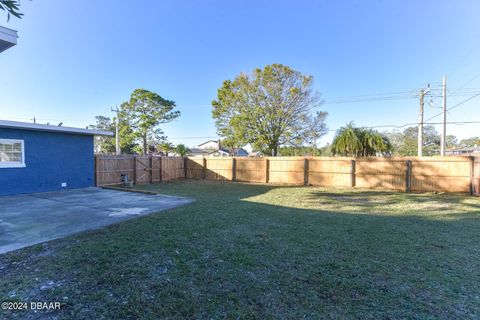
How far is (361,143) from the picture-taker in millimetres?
14695

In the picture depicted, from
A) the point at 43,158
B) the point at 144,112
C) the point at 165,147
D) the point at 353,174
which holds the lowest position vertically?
the point at 353,174

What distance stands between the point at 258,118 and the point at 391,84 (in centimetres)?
1013

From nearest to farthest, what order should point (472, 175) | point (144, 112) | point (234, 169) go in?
point (472, 175), point (234, 169), point (144, 112)

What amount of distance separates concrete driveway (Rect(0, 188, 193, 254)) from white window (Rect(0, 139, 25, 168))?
119 centimetres

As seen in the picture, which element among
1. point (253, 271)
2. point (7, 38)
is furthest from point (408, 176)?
point (7, 38)

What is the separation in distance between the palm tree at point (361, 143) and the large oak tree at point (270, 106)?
444 cm

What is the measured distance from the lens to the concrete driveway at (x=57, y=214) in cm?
414

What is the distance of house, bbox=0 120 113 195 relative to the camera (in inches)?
330

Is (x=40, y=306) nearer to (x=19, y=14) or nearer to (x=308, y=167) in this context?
(x=19, y=14)

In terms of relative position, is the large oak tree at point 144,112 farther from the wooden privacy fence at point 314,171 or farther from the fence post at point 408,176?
the fence post at point 408,176

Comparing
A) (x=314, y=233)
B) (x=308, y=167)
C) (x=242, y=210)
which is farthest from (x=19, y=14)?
(x=308, y=167)

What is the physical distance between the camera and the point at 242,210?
6.43 metres

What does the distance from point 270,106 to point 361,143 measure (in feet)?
24.0

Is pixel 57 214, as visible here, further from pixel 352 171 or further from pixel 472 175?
pixel 472 175
